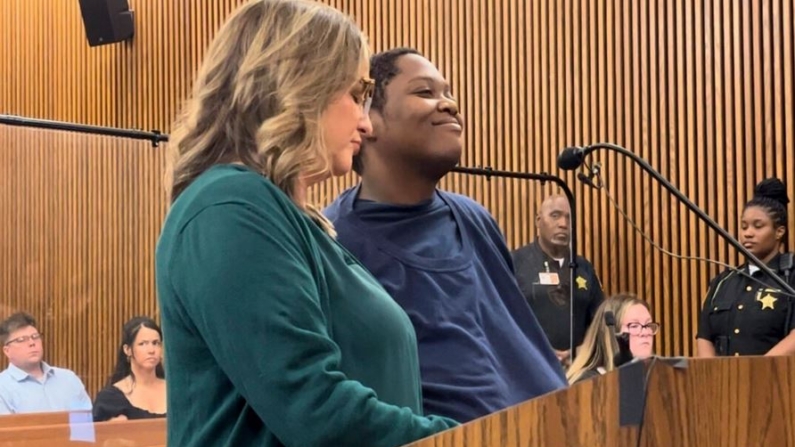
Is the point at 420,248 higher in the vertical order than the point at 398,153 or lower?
lower

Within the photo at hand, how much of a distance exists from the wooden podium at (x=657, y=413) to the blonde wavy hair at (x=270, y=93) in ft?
1.48

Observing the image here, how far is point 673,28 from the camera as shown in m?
6.55

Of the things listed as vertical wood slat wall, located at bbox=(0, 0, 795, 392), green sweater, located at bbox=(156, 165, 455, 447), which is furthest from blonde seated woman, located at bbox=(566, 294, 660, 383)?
green sweater, located at bbox=(156, 165, 455, 447)

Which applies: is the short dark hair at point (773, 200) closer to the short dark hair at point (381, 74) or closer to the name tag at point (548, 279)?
the name tag at point (548, 279)

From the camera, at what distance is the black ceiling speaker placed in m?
8.92

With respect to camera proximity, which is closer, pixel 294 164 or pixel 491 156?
pixel 294 164

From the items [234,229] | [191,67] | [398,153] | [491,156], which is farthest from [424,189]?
[191,67]

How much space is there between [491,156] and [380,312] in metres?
5.74

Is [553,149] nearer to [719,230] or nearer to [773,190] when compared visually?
[773,190]

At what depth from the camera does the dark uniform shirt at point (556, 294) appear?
5719 millimetres

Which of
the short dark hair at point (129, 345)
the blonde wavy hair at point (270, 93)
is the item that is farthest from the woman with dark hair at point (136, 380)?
the blonde wavy hair at point (270, 93)

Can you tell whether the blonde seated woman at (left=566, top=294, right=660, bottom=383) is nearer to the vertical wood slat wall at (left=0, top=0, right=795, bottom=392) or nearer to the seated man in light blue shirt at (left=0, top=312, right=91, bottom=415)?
the vertical wood slat wall at (left=0, top=0, right=795, bottom=392)

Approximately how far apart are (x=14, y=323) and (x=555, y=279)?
8.41ft

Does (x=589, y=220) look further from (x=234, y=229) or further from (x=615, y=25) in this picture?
(x=234, y=229)
